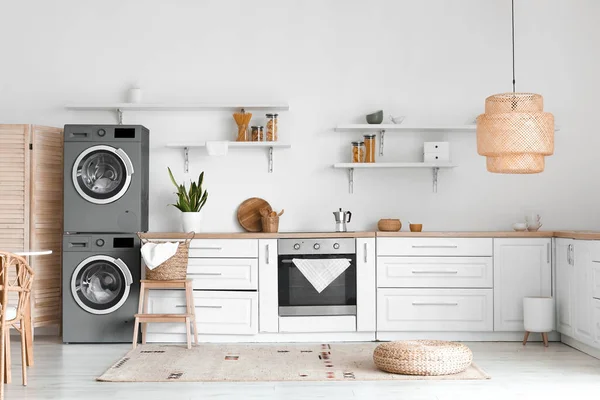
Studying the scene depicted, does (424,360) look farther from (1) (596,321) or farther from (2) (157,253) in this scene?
(2) (157,253)

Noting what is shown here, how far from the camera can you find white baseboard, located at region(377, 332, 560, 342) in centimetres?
561

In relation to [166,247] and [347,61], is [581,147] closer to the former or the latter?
[347,61]

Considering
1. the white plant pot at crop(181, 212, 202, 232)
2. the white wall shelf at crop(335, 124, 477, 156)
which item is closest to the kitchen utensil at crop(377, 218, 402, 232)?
the white wall shelf at crop(335, 124, 477, 156)

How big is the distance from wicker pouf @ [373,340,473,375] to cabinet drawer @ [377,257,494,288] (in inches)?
45.9

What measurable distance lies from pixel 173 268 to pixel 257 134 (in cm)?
132

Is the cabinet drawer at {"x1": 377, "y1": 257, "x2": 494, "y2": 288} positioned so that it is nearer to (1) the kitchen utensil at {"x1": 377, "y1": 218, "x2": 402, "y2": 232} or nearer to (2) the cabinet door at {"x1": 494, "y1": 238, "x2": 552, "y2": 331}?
(2) the cabinet door at {"x1": 494, "y1": 238, "x2": 552, "y2": 331}

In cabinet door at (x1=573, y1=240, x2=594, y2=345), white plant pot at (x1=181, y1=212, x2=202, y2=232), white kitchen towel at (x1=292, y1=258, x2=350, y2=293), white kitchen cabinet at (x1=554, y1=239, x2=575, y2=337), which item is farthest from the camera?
white plant pot at (x1=181, y1=212, x2=202, y2=232)

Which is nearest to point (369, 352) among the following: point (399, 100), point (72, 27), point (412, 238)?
point (412, 238)

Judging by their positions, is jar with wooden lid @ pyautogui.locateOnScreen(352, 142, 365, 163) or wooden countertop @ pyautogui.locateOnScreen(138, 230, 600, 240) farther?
jar with wooden lid @ pyautogui.locateOnScreen(352, 142, 365, 163)

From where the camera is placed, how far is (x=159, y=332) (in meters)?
5.61

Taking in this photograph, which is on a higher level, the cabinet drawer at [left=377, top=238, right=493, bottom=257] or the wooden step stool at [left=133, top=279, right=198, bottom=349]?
the cabinet drawer at [left=377, top=238, right=493, bottom=257]

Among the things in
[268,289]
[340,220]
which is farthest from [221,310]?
[340,220]

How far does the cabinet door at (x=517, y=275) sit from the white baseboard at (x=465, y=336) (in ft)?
0.34

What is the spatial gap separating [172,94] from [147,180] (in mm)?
753
